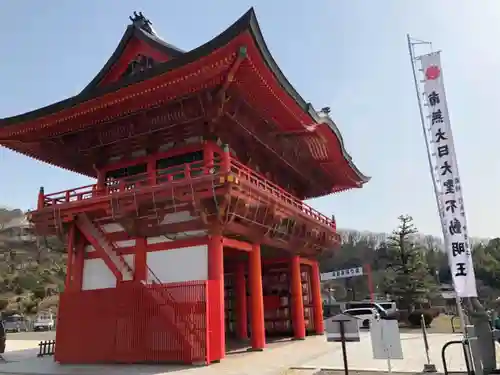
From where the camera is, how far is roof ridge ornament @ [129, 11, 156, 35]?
18.3 m

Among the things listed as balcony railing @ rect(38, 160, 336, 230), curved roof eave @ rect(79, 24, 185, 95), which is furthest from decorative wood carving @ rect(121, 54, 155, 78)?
balcony railing @ rect(38, 160, 336, 230)

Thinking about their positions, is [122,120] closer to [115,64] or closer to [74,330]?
[115,64]

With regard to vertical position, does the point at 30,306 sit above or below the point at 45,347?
above

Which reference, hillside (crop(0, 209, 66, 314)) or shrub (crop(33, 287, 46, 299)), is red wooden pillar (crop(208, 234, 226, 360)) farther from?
shrub (crop(33, 287, 46, 299))

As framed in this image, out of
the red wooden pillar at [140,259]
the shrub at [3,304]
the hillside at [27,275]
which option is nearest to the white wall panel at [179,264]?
the red wooden pillar at [140,259]

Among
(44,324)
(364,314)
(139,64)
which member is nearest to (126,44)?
(139,64)

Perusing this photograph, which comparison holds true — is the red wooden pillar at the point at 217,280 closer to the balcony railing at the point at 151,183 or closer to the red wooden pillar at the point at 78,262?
the balcony railing at the point at 151,183

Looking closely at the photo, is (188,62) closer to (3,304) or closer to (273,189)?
(273,189)

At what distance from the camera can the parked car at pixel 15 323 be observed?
48.4 meters

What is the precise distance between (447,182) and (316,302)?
1576cm

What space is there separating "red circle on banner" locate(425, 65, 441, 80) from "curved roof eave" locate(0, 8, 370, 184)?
507cm

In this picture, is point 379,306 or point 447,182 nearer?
point 447,182

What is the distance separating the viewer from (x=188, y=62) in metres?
12.9

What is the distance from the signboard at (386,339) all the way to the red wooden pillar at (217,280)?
17.9ft
